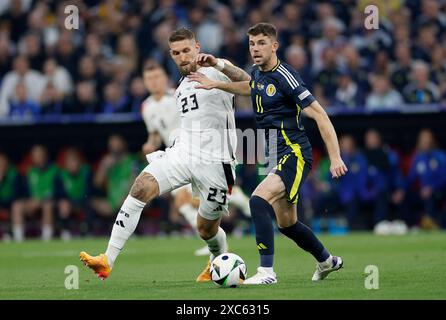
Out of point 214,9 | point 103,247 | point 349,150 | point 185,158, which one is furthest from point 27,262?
point 214,9

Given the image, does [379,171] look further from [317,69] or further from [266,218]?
[266,218]

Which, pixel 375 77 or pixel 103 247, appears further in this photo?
pixel 375 77

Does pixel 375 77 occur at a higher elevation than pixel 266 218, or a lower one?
higher

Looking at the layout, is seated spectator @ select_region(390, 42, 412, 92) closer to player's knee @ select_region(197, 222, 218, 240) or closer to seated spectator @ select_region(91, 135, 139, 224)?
seated spectator @ select_region(91, 135, 139, 224)

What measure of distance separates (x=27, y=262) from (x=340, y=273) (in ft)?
16.2

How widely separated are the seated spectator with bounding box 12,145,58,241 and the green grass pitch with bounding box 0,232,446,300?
1948mm

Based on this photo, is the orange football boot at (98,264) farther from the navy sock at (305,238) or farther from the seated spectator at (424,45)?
the seated spectator at (424,45)

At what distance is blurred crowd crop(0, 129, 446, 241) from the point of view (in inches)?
738

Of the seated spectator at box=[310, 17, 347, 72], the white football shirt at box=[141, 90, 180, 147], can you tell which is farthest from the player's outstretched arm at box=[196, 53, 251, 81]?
the seated spectator at box=[310, 17, 347, 72]

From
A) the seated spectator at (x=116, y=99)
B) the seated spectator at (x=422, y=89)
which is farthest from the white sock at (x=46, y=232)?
the seated spectator at (x=422, y=89)
